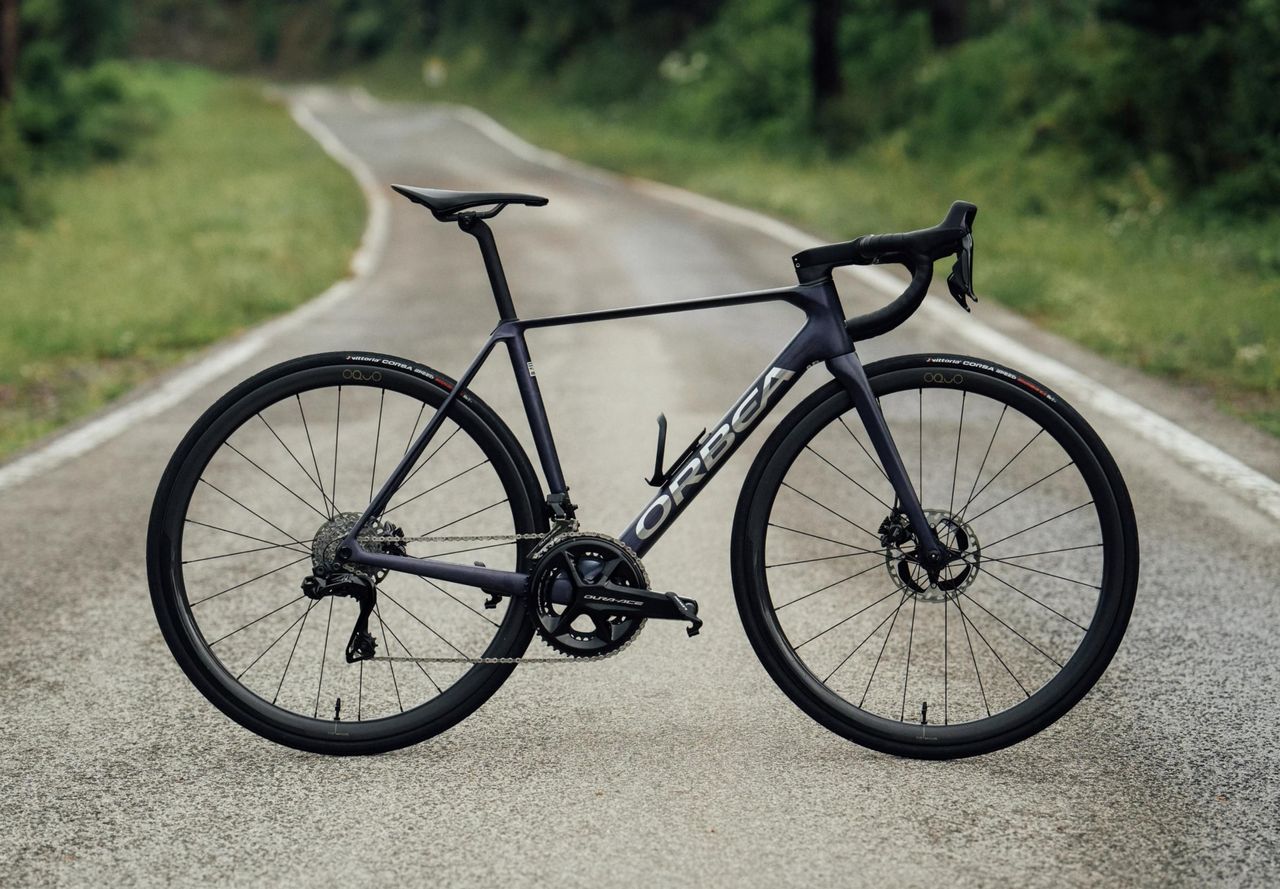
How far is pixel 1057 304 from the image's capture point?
35.1 feet

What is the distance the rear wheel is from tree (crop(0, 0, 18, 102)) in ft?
64.0

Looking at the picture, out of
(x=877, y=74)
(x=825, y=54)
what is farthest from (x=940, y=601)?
(x=877, y=74)

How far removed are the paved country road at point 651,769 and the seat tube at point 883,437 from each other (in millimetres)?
562

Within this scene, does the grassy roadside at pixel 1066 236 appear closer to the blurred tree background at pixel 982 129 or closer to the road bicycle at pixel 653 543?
the blurred tree background at pixel 982 129

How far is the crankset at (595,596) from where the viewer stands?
138 inches

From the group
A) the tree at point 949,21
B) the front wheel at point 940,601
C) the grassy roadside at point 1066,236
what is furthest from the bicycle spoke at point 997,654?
the tree at point 949,21

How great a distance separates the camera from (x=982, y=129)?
2227cm

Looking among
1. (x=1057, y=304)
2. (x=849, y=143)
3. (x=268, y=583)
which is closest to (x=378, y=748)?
(x=268, y=583)

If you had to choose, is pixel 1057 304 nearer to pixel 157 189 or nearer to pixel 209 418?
pixel 209 418

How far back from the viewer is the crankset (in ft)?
11.5

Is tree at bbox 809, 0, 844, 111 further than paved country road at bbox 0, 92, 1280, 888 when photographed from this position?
Yes

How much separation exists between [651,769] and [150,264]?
36.0 ft

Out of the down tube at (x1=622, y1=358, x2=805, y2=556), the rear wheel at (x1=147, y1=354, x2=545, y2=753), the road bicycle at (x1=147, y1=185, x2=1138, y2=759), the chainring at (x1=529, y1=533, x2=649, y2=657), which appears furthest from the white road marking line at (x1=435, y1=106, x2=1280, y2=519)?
the chainring at (x1=529, y1=533, x2=649, y2=657)

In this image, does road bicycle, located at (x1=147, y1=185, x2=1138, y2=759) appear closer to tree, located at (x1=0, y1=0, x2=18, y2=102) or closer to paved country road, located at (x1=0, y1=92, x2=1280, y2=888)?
paved country road, located at (x1=0, y1=92, x2=1280, y2=888)
